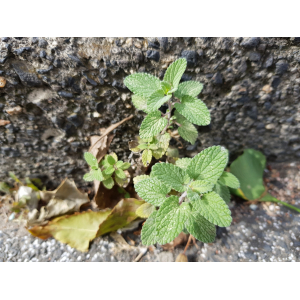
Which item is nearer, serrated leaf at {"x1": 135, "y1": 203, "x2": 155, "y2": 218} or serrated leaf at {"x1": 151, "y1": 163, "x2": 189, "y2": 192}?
serrated leaf at {"x1": 151, "y1": 163, "x2": 189, "y2": 192}

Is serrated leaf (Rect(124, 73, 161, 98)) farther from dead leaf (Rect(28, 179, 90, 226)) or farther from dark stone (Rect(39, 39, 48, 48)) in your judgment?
dead leaf (Rect(28, 179, 90, 226))

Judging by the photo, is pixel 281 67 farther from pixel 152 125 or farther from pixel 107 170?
pixel 107 170

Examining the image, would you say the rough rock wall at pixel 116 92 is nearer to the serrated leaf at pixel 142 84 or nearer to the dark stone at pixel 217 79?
the dark stone at pixel 217 79

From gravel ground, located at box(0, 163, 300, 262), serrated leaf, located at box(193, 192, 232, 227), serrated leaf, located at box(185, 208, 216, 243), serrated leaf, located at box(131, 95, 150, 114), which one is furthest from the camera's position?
gravel ground, located at box(0, 163, 300, 262)

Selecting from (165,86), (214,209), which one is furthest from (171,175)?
(165,86)

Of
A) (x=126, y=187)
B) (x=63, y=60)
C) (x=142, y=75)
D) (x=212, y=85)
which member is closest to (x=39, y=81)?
(x=63, y=60)

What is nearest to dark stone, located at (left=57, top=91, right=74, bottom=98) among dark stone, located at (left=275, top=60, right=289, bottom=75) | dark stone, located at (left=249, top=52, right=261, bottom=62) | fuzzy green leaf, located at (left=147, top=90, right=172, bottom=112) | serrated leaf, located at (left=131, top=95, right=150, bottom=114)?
serrated leaf, located at (left=131, top=95, right=150, bottom=114)

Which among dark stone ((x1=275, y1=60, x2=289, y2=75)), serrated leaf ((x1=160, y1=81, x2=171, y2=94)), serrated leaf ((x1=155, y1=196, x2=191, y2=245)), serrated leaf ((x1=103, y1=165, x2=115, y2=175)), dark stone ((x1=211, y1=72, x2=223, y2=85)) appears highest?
dark stone ((x1=275, y1=60, x2=289, y2=75))

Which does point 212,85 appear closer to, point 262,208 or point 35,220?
point 262,208
